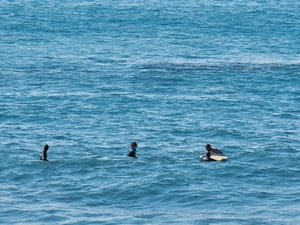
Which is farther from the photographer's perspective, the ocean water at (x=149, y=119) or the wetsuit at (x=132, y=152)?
the wetsuit at (x=132, y=152)

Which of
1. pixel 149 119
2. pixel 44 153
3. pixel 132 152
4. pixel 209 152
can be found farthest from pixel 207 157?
pixel 149 119

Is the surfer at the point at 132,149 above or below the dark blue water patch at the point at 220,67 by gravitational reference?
below

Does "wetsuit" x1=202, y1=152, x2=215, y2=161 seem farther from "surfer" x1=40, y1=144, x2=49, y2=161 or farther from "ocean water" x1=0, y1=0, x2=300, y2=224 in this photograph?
"surfer" x1=40, y1=144, x2=49, y2=161

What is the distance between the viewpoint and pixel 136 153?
56.9 metres

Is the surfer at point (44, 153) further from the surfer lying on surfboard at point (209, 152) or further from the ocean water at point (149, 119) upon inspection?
the surfer lying on surfboard at point (209, 152)

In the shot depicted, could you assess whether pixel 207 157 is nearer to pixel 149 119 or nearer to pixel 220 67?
pixel 149 119

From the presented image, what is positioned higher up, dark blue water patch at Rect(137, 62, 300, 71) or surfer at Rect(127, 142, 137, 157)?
dark blue water patch at Rect(137, 62, 300, 71)

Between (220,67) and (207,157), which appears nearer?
(207,157)

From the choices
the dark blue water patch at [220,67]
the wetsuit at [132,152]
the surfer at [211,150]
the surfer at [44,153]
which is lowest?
the surfer at [44,153]

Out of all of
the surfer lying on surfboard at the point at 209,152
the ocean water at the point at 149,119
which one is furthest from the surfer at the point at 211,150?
the ocean water at the point at 149,119

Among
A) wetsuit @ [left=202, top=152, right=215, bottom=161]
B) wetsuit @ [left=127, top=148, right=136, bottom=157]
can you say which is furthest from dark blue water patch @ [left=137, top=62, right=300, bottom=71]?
wetsuit @ [left=202, top=152, right=215, bottom=161]

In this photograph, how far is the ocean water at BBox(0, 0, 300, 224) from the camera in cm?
4703

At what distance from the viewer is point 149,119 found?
6600 cm

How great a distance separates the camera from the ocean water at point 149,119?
47.0 m
